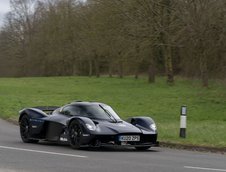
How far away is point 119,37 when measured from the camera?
45594mm

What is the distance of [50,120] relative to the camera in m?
15.2

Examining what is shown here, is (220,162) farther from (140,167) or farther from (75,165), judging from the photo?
(75,165)

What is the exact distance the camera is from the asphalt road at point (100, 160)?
10578 millimetres

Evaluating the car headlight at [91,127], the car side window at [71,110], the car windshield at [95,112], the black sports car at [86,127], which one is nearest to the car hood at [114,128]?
the black sports car at [86,127]

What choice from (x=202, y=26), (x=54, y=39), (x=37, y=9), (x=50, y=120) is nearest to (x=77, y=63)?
(x=54, y=39)

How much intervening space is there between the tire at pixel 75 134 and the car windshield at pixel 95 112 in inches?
24.8

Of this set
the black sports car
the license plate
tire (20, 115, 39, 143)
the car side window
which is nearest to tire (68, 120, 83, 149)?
the black sports car

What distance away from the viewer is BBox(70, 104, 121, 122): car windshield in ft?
48.0

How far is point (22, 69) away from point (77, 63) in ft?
Result: 40.3

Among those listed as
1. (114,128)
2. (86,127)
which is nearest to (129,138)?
(114,128)

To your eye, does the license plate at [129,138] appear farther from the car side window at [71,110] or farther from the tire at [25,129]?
the tire at [25,129]

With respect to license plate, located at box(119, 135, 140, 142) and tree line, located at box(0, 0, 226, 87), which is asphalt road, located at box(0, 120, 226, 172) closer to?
license plate, located at box(119, 135, 140, 142)

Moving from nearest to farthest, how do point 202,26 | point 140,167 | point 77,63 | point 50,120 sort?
point 140,167, point 50,120, point 202,26, point 77,63

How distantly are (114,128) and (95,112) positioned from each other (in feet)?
3.66
